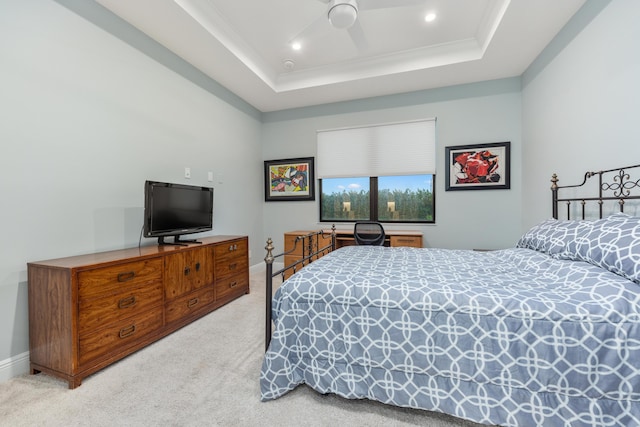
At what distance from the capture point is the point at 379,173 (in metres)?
4.25

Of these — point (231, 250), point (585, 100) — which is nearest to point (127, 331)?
point (231, 250)

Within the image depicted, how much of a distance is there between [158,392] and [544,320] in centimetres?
212

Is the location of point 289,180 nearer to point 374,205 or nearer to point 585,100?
point 374,205

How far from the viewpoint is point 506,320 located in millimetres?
1200

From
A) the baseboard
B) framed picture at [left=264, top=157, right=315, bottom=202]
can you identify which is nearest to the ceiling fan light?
framed picture at [left=264, top=157, right=315, bottom=202]

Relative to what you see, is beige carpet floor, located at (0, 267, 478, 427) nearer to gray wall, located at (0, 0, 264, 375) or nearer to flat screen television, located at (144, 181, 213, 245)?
gray wall, located at (0, 0, 264, 375)

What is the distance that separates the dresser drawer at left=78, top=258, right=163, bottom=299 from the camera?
1.70m

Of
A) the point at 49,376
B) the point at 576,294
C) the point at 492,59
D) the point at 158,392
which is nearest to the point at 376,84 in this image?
the point at 492,59

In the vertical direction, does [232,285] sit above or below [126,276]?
below

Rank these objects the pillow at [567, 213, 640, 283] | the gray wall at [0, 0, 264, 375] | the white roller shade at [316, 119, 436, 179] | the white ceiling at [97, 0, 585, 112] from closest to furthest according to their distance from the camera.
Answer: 1. the pillow at [567, 213, 640, 283]
2. the gray wall at [0, 0, 264, 375]
3. the white ceiling at [97, 0, 585, 112]
4. the white roller shade at [316, 119, 436, 179]

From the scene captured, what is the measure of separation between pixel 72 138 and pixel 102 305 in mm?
1360

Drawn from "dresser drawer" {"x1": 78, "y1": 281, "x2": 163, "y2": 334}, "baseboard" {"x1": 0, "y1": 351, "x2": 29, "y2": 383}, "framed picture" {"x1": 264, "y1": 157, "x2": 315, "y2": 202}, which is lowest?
"baseboard" {"x1": 0, "y1": 351, "x2": 29, "y2": 383}

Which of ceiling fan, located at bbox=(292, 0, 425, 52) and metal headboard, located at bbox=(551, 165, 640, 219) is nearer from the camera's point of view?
metal headboard, located at bbox=(551, 165, 640, 219)

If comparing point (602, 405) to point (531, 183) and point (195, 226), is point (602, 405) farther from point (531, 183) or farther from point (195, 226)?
point (195, 226)
